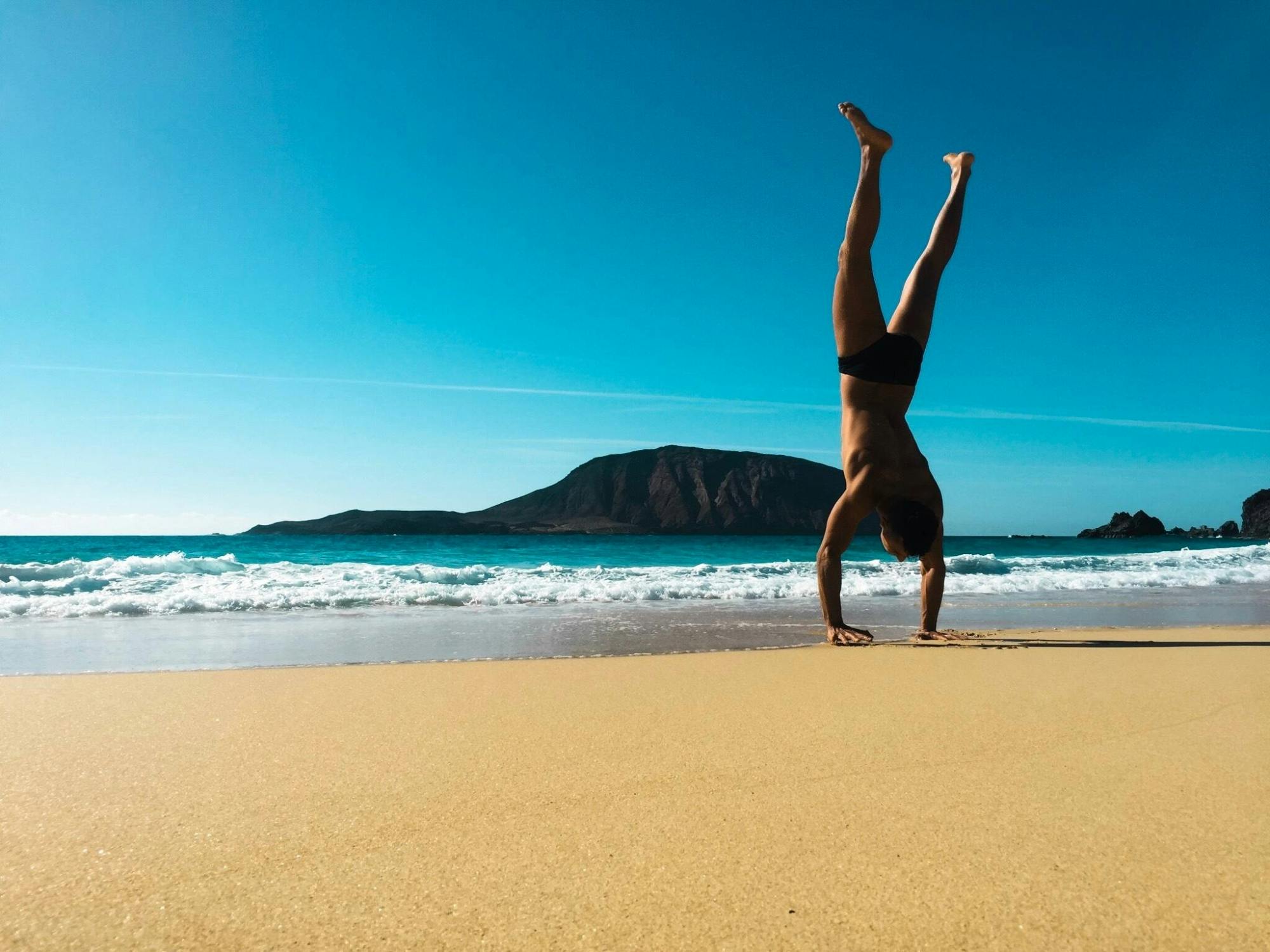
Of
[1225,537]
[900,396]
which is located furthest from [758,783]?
[1225,537]

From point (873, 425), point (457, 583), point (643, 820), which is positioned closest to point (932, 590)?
point (873, 425)

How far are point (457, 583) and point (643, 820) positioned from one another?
15.4m

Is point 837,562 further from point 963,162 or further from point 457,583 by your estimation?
point 457,583

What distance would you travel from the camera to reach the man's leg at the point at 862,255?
6113mm

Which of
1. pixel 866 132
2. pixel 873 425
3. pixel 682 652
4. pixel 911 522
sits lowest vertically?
pixel 682 652

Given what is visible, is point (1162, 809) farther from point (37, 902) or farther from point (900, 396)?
point (900, 396)

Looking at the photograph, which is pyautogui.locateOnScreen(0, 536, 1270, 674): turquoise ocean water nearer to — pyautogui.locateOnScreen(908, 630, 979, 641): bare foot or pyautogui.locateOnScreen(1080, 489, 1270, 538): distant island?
pyautogui.locateOnScreen(908, 630, 979, 641): bare foot

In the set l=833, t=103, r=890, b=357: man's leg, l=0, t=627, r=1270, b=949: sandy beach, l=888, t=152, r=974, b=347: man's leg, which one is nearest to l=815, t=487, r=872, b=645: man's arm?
l=833, t=103, r=890, b=357: man's leg

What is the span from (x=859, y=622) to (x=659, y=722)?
6.41 metres

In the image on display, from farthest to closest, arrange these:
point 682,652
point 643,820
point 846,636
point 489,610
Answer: point 489,610
point 846,636
point 682,652
point 643,820

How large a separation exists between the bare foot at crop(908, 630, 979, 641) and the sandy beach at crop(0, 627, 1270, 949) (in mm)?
2562

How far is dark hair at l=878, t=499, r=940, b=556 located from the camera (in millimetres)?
6027

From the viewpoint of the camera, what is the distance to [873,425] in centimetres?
619

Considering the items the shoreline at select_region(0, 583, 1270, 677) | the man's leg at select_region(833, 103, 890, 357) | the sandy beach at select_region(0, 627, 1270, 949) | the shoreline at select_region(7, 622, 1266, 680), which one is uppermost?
the man's leg at select_region(833, 103, 890, 357)
